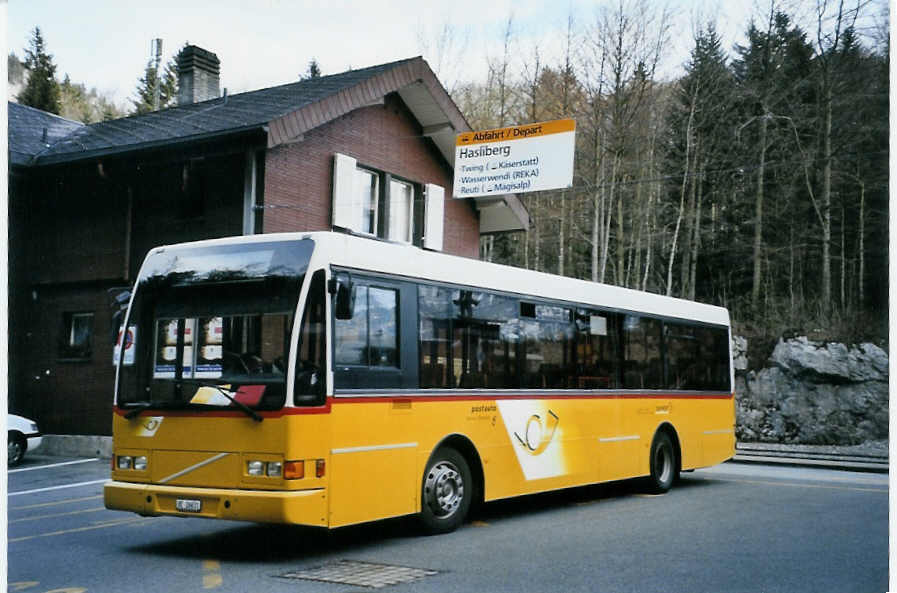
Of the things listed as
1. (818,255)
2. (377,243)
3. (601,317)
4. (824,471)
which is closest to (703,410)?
(601,317)

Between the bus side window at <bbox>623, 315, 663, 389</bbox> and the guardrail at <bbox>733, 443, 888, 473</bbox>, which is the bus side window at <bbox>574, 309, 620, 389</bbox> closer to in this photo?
the bus side window at <bbox>623, 315, 663, 389</bbox>

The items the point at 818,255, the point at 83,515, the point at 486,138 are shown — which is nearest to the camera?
the point at 83,515

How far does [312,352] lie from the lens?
857 centimetres

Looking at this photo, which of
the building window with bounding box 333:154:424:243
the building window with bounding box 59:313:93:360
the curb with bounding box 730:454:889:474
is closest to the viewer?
the curb with bounding box 730:454:889:474

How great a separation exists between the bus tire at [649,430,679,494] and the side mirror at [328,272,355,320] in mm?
6919

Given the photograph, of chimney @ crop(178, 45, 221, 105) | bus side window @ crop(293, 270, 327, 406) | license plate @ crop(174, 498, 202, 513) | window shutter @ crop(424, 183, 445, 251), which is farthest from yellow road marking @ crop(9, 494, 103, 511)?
chimney @ crop(178, 45, 221, 105)

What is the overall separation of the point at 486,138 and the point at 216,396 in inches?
295

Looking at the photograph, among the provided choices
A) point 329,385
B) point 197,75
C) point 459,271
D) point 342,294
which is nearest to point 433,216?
point 197,75

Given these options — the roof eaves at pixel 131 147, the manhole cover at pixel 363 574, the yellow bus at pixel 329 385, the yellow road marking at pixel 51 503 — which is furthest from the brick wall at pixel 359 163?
the manhole cover at pixel 363 574

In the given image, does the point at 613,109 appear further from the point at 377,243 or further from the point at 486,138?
the point at 377,243

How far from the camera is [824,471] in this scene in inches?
760

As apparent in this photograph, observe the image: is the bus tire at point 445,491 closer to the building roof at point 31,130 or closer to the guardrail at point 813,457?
the guardrail at point 813,457

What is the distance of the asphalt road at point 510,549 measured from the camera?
766 cm

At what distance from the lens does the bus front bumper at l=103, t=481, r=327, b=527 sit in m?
8.20
